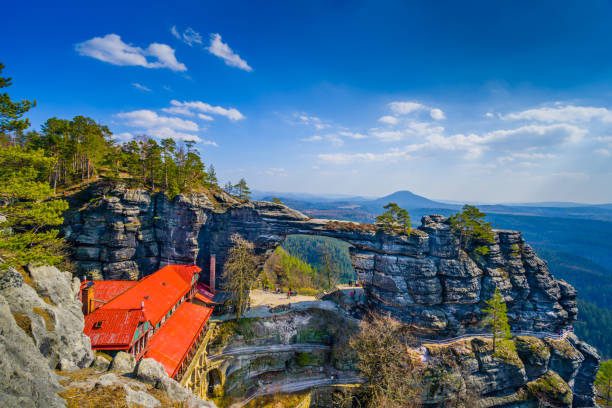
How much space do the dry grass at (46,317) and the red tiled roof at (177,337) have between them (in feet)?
30.4

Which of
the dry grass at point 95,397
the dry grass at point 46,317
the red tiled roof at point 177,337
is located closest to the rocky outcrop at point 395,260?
the red tiled roof at point 177,337

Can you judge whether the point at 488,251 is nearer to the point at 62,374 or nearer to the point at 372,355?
the point at 372,355

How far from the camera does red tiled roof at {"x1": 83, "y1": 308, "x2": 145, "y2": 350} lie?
20.8m

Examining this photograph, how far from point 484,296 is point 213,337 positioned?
133 feet

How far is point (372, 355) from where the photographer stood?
86.9ft

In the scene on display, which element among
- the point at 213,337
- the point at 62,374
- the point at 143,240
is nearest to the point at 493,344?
the point at 213,337

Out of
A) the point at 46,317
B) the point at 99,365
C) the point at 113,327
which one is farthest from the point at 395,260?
the point at 46,317

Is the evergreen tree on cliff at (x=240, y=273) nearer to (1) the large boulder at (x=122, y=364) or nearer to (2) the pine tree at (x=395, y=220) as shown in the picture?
(1) the large boulder at (x=122, y=364)

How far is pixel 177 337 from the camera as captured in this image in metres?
26.0

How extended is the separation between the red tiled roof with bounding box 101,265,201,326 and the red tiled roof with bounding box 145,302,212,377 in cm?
180

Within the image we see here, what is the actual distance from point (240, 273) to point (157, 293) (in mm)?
10575

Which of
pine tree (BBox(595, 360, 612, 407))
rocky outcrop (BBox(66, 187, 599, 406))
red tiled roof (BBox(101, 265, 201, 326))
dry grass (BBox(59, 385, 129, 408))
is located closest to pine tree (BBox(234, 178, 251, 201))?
rocky outcrop (BBox(66, 187, 599, 406))

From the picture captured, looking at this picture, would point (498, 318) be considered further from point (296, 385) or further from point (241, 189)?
point (241, 189)

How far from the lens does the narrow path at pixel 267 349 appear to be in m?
32.3
